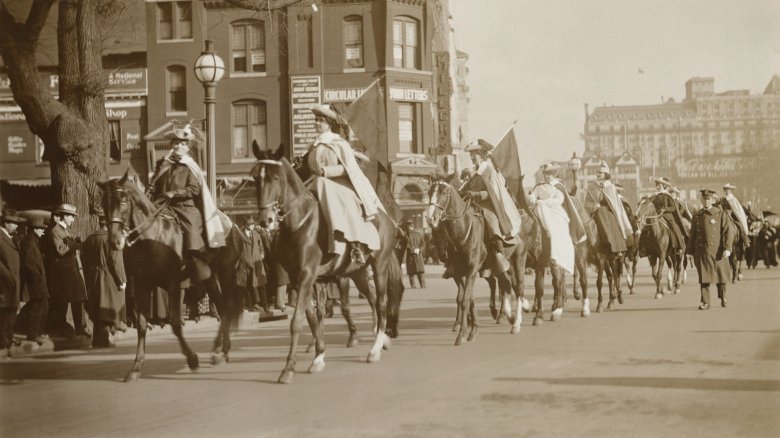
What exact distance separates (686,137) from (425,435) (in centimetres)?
14164

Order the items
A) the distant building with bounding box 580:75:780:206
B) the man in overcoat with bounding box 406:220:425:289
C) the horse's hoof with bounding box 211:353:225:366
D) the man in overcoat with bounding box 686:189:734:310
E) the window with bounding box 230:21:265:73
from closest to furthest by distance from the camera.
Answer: the horse's hoof with bounding box 211:353:225:366 < the man in overcoat with bounding box 686:189:734:310 < the man in overcoat with bounding box 406:220:425:289 < the window with bounding box 230:21:265:73 < the distant building with bounding box 580:75:780:206

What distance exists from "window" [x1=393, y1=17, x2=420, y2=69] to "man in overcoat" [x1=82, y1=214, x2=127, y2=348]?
95.4ft

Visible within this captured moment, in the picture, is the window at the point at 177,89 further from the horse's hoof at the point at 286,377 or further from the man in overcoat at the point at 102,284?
the horse's hoof at the point at 286,377

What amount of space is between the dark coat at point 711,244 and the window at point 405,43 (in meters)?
25.7

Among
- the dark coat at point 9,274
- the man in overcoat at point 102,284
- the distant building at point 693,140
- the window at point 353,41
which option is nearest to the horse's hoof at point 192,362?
the dark coat at point 9,274

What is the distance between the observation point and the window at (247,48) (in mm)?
42406

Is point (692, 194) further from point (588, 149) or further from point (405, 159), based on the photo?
point (405, 159)

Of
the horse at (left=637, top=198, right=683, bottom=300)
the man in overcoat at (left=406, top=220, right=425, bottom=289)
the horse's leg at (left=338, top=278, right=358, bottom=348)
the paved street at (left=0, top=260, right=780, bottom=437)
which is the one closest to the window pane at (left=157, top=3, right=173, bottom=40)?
the man in overcoat at (left=406, top=220, right=425, bottom=289)

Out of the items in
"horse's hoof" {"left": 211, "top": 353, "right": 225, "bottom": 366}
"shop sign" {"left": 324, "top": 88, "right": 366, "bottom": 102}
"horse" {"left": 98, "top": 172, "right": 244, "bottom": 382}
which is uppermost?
"shop sign" {"left": 324, "top": 88, "right": 366, "bottom": 102}

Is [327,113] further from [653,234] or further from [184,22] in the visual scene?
[184,22]

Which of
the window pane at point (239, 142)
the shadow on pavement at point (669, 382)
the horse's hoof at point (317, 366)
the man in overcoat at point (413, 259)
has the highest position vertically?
the window pane at point (239, 142)

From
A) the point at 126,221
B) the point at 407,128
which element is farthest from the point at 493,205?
the point at 407,128

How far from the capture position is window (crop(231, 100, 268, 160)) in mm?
42438

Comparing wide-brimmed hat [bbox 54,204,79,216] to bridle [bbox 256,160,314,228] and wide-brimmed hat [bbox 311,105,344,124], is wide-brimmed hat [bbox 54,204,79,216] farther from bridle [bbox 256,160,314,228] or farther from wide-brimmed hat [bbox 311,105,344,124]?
bridle [bbox 256,160,314,228]
